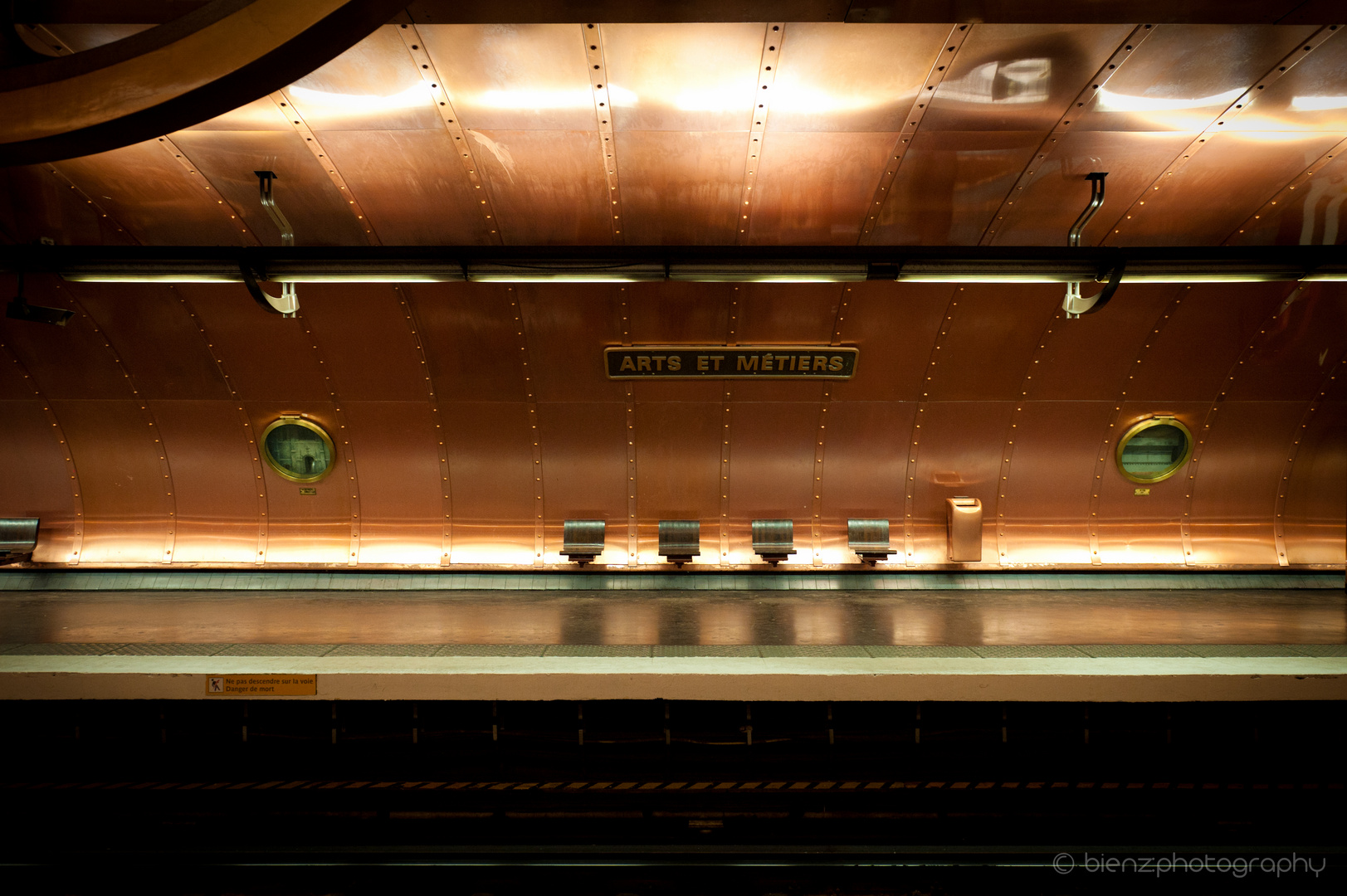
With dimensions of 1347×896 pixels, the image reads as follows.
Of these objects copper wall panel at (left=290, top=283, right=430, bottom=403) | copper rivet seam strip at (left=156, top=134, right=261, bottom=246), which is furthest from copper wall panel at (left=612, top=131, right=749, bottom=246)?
copper rivet seam strip at (left=156, top=134, right=261, bottom=246)

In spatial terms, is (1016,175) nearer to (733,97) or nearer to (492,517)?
(733,97)

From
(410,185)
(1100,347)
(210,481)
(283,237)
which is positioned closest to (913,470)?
(1100,347)

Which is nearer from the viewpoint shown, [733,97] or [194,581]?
[733,97]

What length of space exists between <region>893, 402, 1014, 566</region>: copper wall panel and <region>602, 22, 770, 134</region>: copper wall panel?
373cm

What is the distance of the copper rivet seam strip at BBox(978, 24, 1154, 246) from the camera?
11.7ft

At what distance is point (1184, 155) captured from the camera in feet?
14.6

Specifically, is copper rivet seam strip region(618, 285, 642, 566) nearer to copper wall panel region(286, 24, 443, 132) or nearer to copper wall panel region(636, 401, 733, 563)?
copper wall panel region(636, 401, 733, 563)

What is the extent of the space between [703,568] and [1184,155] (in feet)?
17.6

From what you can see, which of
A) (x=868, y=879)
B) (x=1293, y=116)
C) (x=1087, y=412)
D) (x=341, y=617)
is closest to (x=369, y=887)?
(x=341, y=617)

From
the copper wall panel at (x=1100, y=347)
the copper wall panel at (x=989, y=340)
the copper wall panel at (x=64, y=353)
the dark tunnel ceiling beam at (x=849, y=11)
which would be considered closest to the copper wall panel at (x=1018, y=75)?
the dark tunnel ceiling beam at (x=849, y=11)

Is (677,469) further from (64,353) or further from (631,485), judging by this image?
(64,353)

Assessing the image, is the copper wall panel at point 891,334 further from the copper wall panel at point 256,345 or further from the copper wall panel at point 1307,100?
the copper wall panel at point 256,345

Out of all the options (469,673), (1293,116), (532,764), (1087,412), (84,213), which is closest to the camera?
(469,673)

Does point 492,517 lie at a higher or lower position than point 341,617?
higher
